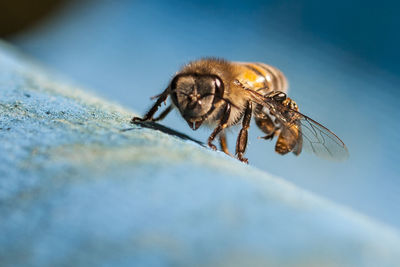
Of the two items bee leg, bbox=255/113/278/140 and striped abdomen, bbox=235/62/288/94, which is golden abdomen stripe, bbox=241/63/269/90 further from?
bee leg, bbox=255/113/278/140

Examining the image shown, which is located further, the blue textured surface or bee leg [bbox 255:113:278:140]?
bee leg [bbox 255:113:278:140]

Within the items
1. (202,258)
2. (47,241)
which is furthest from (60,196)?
(202,258)

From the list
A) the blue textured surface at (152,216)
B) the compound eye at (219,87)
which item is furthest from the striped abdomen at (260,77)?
the blue textured surface at (152,216)

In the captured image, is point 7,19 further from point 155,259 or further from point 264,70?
point 155,259

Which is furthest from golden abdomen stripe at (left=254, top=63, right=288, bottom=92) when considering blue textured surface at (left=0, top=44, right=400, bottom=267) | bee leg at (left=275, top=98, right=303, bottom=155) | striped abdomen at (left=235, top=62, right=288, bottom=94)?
blue textured surface at (left=0, top=44, right=400, bottom=267)

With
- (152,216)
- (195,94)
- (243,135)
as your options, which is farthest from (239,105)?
(152,216)

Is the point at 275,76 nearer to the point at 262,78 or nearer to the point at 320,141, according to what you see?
the point at 262,78
